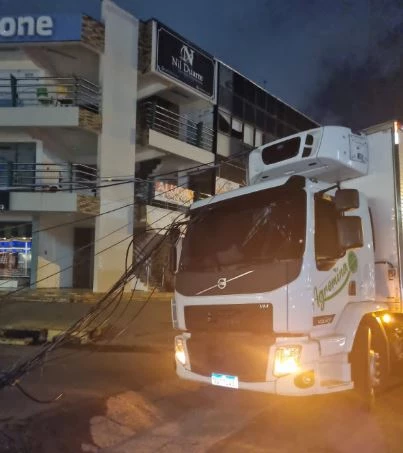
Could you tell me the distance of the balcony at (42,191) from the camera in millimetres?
17016

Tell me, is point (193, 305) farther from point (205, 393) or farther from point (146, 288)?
point (146, 288)

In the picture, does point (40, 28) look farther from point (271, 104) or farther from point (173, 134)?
point (271, 104)

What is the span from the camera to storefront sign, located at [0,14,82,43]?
16.8 meters

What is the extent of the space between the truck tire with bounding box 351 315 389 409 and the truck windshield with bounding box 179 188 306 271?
1402 mm

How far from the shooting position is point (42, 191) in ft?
56.3

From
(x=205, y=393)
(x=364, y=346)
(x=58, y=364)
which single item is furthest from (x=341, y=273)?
(x=58, y=364)

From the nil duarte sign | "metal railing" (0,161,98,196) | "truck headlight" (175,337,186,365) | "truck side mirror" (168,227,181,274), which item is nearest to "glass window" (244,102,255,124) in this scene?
the nil duarte sign

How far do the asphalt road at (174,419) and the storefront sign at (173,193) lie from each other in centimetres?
1241

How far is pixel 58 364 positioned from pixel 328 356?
520 centimetres

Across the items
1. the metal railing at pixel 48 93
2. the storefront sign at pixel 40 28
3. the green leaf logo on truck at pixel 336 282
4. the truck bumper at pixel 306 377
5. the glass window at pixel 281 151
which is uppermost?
the storefront sign at pixel 40 28

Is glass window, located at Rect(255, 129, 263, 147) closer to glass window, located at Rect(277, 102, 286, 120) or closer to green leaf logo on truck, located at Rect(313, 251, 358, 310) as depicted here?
glass window, located at Rect(277, 102, 286, 120)

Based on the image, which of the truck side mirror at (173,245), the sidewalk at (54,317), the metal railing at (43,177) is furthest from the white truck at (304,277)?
the metal railing at (43,177)

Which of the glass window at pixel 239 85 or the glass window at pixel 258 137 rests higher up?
the glass window at pixel 239 85

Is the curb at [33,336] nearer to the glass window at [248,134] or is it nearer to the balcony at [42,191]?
the balcony at [42,191]
